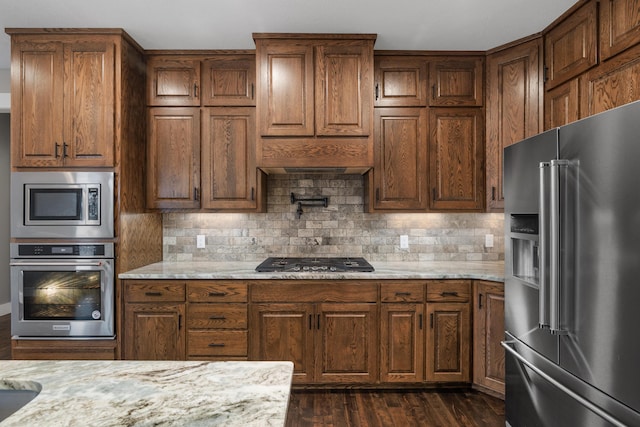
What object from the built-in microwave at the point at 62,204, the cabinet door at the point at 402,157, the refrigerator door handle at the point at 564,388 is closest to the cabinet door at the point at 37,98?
the built-in microwave at the point at 62,204

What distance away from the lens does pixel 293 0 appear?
7.88 feet

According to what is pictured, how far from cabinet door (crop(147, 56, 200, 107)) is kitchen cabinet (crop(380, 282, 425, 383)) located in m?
2.14

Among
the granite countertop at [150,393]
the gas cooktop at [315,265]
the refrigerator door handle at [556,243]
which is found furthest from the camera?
the gas cooktop at [315,265]

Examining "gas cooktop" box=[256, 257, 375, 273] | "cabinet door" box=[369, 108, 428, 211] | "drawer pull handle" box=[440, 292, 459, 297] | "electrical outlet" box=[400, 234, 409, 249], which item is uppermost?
"cabinet door" box=[369, 108, 428, 211]

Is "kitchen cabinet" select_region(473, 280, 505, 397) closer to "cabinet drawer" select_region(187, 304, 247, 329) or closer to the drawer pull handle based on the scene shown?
the drawer pull handle

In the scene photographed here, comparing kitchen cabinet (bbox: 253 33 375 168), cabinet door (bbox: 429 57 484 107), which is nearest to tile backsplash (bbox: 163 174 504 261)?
kitchen cabinet (bbox: 253 33 375 168)

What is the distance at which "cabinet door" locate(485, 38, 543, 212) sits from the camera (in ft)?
9.47

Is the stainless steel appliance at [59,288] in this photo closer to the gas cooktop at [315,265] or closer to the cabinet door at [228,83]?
the gas cooktop at [315,265]

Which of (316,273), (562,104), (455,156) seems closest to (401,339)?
(316,273)

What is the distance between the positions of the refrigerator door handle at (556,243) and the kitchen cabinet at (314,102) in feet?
4.88

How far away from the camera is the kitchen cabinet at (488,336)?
2.71m

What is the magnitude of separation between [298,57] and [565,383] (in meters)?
2.54

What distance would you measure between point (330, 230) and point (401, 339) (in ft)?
3.66

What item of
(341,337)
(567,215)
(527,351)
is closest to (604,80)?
(567,215)
